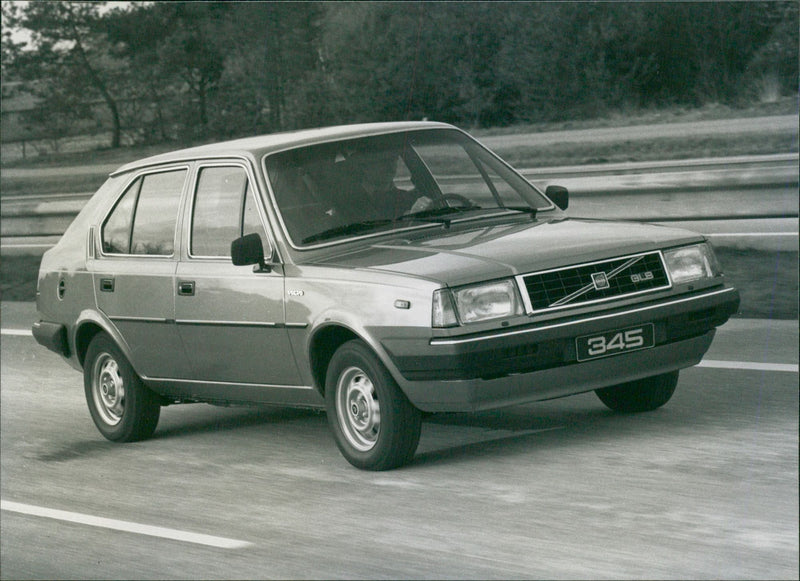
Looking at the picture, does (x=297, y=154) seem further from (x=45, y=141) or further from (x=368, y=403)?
(x=45, y=141)

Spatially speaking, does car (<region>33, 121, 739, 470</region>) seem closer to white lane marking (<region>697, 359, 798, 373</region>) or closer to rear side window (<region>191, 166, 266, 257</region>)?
rear side window (<region>191, 166, 266, 257</region>)

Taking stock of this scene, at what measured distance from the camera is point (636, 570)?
15.6ft

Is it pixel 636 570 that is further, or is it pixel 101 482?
pixel 101 482

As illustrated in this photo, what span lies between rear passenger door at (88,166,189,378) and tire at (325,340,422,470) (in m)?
1.43

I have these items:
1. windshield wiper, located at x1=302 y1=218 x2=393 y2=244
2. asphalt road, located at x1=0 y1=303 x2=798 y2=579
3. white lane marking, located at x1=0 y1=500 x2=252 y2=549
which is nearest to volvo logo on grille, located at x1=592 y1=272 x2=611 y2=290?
asphalt road, located at x1=0 y1=303 x2=798 y2=579

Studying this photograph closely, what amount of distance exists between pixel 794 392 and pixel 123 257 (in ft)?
13.0

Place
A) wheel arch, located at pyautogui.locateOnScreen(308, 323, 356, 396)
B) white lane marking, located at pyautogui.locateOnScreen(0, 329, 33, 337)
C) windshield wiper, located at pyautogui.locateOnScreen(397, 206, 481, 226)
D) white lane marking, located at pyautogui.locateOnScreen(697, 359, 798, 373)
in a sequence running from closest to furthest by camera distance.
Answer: wheel arch, located at pyautogui.locateOnScreen(308, 323, 356, 396), windshield wiper, located at pyautogui.locateOnScreen(397, 206, 481, 226), white lane marking, located at pyautogui.locateOnScreen(697, 359, 798, 373), white lane marking, located at pyautogui.locateOnScreen(0, 329, 33, 337)

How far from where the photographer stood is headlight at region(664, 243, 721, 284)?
6750 mm

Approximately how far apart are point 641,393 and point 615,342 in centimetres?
101

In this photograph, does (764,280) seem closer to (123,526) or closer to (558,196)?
(558,196)

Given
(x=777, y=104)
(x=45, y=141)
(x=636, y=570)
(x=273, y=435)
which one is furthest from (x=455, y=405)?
(x=45, y=141)

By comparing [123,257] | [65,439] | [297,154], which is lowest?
[65,439]

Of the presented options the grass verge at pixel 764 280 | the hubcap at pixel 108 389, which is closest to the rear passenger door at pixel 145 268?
the hubcap at pixel 108 389

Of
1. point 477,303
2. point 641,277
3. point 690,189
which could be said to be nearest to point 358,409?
point 477,303
